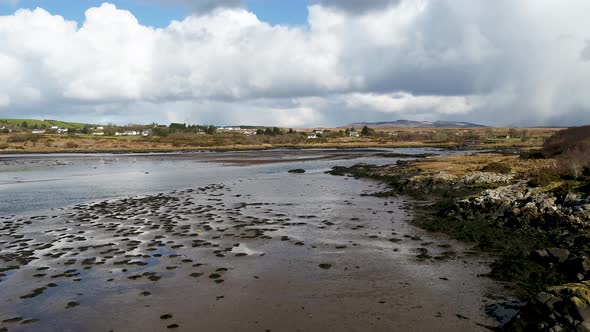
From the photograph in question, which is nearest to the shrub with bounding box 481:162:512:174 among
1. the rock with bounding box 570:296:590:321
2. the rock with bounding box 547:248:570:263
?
the rock with bounding box 547:248:570:263

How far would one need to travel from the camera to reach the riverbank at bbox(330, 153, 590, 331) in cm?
972

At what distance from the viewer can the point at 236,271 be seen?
15.2 meters

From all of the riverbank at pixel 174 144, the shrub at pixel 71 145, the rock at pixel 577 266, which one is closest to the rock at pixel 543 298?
the rock at pixel 577 266

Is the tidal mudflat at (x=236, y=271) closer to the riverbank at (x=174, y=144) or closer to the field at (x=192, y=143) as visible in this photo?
the riverbank at (x=174, y=144)

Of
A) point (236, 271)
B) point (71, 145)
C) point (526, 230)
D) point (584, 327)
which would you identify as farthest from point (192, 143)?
point (584, 327)

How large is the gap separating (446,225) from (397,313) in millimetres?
11404

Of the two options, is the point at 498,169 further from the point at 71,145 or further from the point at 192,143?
the point at 71,145

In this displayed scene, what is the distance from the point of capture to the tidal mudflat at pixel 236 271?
1120 cm

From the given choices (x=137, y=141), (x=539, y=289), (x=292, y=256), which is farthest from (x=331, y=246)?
(x=137, y=141)

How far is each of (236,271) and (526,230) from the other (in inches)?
532

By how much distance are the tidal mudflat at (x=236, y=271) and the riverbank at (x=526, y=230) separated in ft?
3.48

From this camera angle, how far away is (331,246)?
18.4 m

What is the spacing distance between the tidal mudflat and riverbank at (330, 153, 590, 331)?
41.8 inches

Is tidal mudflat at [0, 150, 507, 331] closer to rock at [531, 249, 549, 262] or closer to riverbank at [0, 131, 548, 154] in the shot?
rock at [531, 249, 549, 262]
